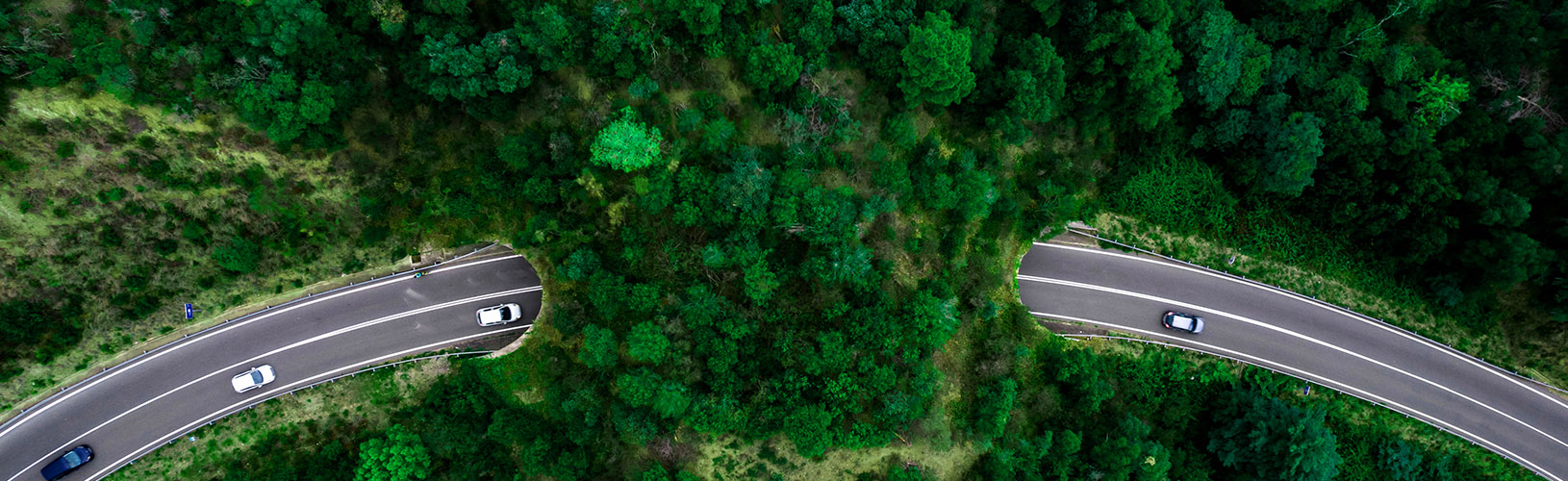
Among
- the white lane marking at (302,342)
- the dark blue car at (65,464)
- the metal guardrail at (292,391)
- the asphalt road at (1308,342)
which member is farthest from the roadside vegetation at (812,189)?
the dark blue car at (65,464)

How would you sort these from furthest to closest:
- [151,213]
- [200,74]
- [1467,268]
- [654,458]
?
[1467,268] < [654,458] < [151,213] < [200,74]

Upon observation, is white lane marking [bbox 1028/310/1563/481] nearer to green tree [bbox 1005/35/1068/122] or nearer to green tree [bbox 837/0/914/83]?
green tree [bbox 1005/35/1068/122]

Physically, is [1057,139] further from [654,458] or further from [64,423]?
[64,423]

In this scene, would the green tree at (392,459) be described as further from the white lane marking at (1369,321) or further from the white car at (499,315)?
the white lane marking at (1369,321)

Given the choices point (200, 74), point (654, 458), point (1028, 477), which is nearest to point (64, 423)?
point (200, 74)

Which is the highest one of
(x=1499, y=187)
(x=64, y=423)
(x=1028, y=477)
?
(x=1499, y=187)
